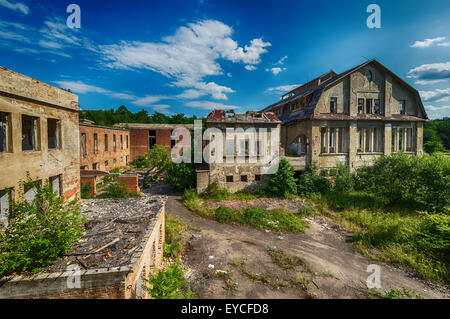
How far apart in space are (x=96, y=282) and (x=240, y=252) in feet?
18.8

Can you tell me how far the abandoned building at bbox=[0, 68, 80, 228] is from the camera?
5727mm

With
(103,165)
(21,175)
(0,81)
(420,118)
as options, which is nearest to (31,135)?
(21,175)

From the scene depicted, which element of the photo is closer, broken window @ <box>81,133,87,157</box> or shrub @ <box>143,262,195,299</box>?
shrub @ <box>143,262,195,299</box>

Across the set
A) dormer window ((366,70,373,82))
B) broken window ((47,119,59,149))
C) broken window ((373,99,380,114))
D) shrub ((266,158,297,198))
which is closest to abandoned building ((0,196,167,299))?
broken window ((47,119,59,149))

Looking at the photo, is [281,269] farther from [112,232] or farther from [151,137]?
[151,137]

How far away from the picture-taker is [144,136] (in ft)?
105

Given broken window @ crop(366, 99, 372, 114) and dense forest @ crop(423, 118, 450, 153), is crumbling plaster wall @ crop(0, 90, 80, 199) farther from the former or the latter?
dense forest @ crop(423, 118, 450, 153)

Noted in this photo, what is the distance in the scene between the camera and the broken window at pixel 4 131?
5.68 metres

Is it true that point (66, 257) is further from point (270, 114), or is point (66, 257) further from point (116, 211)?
point (270, 114)

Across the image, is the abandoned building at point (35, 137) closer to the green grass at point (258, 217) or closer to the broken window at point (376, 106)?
the green grass at point (258, 217)

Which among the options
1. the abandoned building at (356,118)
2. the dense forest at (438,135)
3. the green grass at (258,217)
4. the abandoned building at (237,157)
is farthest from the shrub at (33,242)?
the dense forest at (438,135)

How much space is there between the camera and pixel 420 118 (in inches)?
706

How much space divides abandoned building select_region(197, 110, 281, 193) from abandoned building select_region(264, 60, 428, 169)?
11.3 ft

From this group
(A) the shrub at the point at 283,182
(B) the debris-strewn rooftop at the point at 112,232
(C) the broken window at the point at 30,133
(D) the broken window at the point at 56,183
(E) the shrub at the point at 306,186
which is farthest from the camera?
(E) the shrub at the point at 306,186
